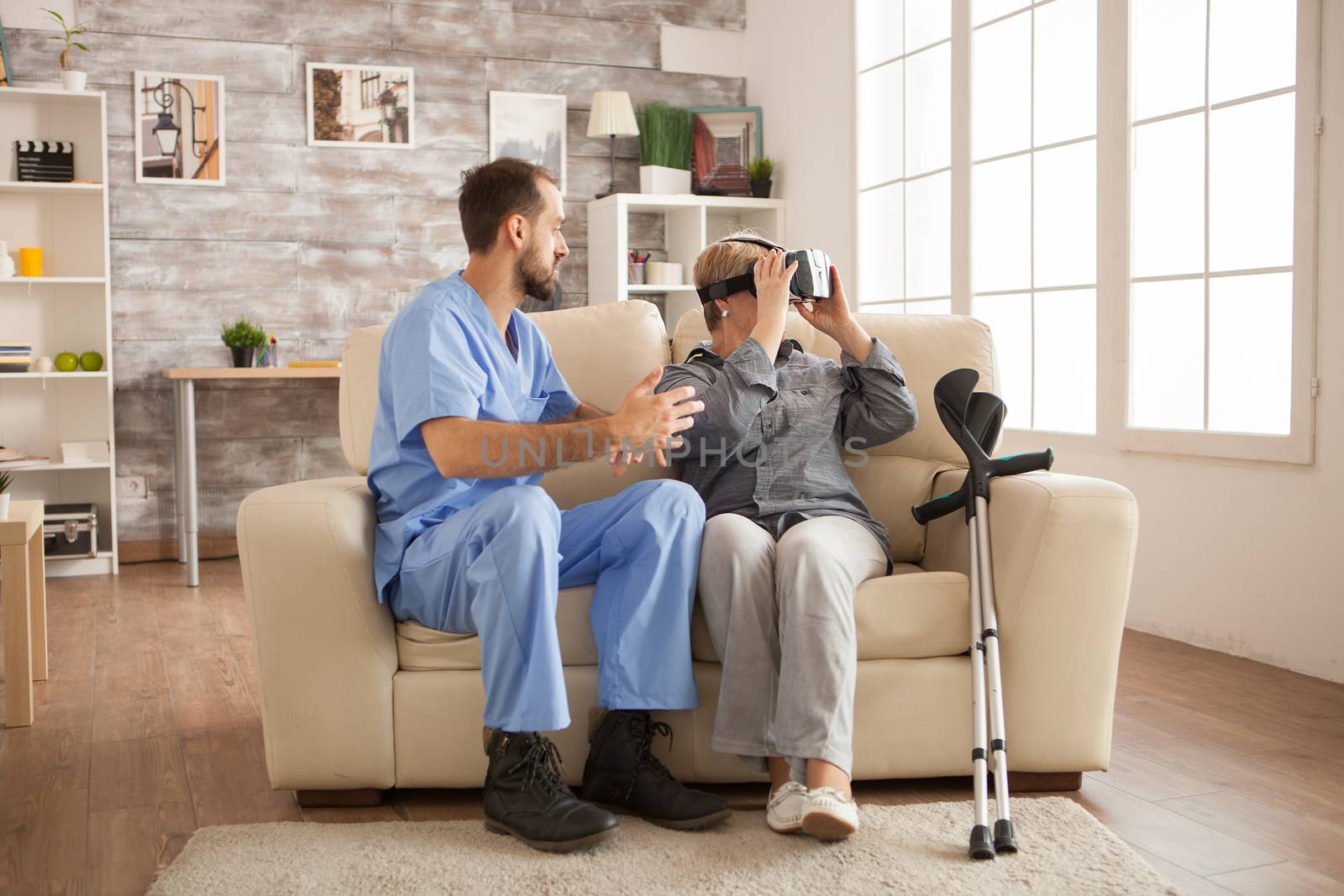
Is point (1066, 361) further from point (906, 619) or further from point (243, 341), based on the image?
point (243, 341)

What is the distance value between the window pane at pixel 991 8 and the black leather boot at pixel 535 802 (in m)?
3.07

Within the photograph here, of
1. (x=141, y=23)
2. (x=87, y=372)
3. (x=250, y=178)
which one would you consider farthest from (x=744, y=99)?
(x=87, y=372)

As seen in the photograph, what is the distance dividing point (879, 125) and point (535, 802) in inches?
138

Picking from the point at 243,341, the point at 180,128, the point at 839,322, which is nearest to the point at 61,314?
the point at 243,341

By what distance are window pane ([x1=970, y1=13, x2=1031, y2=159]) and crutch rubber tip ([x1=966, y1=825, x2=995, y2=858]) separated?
270 cm

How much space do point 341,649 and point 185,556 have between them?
2737mm

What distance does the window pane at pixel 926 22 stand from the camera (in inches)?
168

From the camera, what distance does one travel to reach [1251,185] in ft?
10.2

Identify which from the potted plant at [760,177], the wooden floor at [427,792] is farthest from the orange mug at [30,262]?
the potted plant at [760,177]

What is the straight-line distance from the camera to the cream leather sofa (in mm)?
1992

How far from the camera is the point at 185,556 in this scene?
444 centimetres

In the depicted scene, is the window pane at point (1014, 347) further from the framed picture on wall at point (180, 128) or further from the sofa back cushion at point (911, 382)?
the framed picture on wall at point (180, 128)

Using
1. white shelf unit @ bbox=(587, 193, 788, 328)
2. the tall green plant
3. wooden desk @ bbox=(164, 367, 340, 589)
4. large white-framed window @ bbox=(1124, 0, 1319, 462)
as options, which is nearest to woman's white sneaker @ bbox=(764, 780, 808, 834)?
large white-framed window @ bbox=(1124, 0, 1319, 462)

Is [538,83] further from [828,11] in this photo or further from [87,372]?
[87,372]
